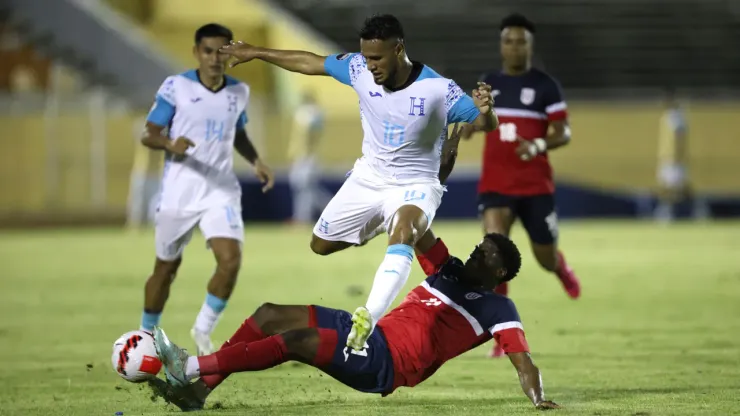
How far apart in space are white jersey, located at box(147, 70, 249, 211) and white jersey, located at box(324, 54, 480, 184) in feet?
6.29

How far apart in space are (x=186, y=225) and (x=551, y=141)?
9.93 feet

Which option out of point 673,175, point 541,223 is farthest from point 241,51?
point 673,175

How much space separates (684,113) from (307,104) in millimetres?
8673

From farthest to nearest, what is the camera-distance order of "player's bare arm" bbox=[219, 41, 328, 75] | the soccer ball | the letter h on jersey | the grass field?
"player's bare arm" bbox=[219, 41, 328, 75], the letter h on jersey, the grass field, the soccer ball

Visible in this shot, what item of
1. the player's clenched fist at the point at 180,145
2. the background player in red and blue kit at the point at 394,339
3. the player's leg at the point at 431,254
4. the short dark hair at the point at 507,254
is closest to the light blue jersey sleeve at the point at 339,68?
the player's leg at the point at 431,254

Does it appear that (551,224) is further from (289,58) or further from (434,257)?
(289,58)

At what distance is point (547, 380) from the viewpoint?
834cm

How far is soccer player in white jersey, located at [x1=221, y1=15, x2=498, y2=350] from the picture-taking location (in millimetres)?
7750

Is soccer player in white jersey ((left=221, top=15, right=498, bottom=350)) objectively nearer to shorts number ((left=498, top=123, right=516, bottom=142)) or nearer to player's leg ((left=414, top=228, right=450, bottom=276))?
player's leg ((left=414, top=228, right=450, bottom=276))

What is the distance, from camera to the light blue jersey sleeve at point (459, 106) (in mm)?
7996

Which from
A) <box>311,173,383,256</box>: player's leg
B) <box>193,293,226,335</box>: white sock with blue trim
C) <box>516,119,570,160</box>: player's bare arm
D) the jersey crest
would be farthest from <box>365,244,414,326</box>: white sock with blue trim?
the jersey crest

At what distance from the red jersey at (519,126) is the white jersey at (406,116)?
2.63 metres

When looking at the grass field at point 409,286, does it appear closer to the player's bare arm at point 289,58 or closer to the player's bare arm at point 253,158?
the player's bare arm at point 253,158

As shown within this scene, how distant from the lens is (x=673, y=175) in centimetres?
2767
